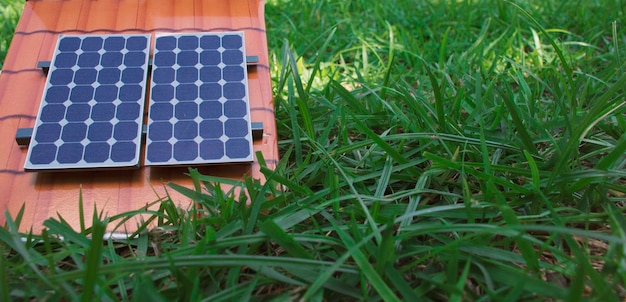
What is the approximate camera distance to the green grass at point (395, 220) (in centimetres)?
105

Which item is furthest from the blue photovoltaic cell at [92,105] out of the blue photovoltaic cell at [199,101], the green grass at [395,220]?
the green grass at [395,220]

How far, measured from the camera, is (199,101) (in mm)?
1535

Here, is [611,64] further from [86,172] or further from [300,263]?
[86,172]

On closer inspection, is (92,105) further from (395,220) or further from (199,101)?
(395,220)

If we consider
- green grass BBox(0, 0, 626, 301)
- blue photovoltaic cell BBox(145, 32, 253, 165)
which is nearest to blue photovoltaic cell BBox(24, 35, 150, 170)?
blue photovoltaic cell BBox(145, 32, 253, 165)

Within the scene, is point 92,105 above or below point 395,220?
above

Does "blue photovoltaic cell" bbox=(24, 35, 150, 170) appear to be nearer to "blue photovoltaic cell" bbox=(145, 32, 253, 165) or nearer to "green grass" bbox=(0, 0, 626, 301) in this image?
"blue photovoltaic cell" bbox=(145, 32, 253, 165)

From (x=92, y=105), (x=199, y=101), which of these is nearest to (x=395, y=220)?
(x=199, y=101)

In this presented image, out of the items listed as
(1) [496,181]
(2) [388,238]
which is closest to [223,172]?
(2) [388,238]

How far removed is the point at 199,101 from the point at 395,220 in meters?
0.70

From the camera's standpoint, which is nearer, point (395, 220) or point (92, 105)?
point (395, 220)

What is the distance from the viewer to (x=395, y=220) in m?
1.15

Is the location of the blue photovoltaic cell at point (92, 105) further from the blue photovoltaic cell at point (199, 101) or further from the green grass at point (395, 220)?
the green grass at point (395, 220)

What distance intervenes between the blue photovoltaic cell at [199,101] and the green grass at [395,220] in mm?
102
